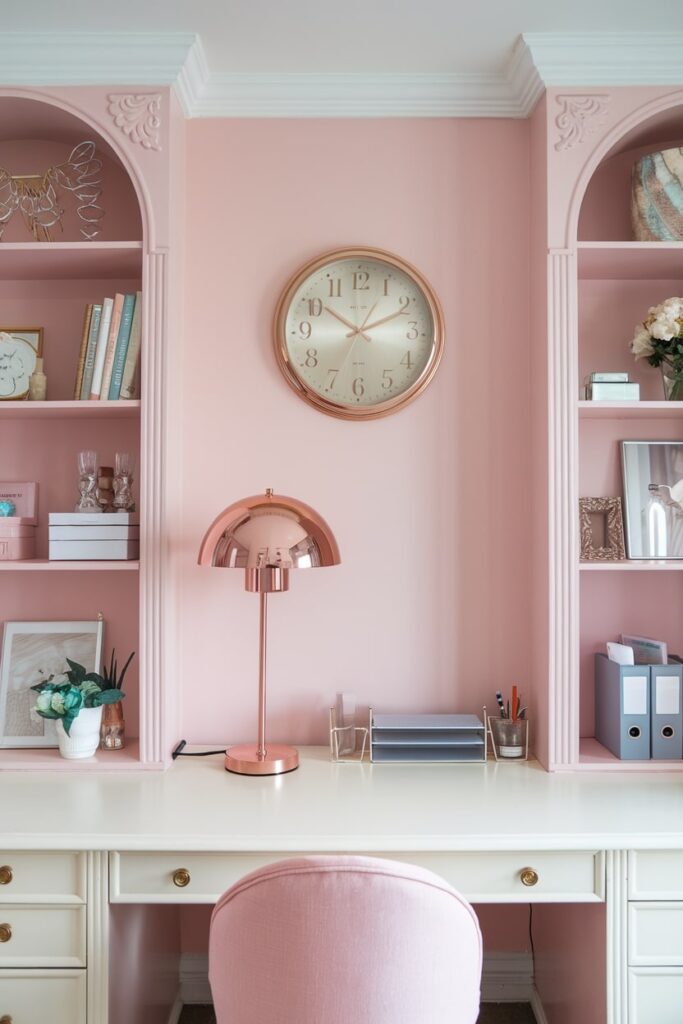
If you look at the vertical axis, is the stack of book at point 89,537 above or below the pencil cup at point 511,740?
above

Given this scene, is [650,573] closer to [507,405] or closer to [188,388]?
[507,405]

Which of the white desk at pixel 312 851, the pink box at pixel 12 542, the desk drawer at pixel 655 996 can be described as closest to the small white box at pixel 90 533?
the pink box at pixel 12 542

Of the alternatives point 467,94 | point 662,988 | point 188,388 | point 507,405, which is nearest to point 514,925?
point 662,988

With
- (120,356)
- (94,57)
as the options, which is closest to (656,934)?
(120,356)

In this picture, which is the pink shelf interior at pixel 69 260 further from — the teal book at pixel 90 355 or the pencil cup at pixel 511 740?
the pencil cup at pixel 511 740

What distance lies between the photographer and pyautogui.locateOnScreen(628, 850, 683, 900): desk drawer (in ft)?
5.37

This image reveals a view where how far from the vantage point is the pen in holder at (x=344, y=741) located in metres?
2.12

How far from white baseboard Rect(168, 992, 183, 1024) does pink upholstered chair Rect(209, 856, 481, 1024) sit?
117cm

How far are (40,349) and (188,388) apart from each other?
434 millimetres

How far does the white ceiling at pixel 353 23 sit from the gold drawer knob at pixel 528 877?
1.95 meters

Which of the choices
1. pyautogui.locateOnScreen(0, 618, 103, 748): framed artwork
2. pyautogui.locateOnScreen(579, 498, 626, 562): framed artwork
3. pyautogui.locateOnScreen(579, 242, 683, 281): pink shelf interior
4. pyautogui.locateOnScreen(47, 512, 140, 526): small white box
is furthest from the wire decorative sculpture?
pyautogui.locateOnScreen(579, 498, 626, 562): framed artwork

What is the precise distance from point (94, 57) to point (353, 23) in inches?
26.1

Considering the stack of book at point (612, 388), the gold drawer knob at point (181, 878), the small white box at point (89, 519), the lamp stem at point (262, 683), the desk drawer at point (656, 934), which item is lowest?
the desk drawer at point (656, 934)

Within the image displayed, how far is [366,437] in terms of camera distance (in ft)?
7.52
